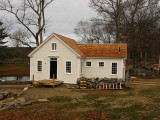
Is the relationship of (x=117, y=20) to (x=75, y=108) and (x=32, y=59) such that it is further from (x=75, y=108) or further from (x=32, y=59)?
(x=75, y=108)

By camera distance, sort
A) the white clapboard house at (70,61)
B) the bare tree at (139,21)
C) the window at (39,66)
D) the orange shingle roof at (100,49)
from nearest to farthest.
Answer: the white clapboard house at (70,61) < the orange shingle roof at (100,49) < the window at (39,66) < the bare tree at (139,21)

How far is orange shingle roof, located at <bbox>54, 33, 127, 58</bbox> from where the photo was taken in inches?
815

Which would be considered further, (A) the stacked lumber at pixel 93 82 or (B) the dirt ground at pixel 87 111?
(A) the stacked lumber at pixel 93 82

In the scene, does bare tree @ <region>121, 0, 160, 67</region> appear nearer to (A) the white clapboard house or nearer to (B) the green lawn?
(A) the white clapboard house

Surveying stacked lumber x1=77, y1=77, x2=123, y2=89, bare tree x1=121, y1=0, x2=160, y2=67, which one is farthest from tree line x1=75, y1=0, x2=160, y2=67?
stacked lumber x1=77, y1=77, x2=123, y2=89

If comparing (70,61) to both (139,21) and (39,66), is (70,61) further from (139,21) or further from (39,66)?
(139,21)

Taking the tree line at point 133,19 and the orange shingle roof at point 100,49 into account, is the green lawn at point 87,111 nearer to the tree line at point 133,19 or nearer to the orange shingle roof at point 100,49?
the orange shingle roof at point 100,49

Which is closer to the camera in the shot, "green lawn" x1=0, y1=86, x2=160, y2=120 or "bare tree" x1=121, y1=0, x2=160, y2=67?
"green lawn" x1=0, y1=86, x2=160, y2=120

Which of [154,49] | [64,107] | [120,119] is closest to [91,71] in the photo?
[64,107]

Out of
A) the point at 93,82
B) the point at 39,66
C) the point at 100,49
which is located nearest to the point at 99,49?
the point at 100,49

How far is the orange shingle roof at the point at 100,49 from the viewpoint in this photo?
2070 cm

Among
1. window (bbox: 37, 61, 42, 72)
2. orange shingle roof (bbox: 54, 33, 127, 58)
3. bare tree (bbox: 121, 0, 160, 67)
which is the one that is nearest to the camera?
orange shingle roof (bbox: 54, 33, 127, 58)

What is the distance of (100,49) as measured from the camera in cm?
2202

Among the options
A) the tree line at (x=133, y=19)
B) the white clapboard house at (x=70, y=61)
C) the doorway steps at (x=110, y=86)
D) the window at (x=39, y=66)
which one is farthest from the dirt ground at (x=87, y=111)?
the tree line at (x=133, y=19)
